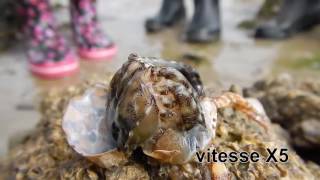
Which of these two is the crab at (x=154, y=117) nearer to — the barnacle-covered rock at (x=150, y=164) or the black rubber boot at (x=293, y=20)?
the barnacle-covered rock at (x=150, y=164)

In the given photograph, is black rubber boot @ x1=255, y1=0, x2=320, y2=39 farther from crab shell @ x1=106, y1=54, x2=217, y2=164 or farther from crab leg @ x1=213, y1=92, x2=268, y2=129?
crab shell @ x1=106, y1=54, x2=217, y2=164

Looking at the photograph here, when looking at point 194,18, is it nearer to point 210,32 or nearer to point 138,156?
point 210,32

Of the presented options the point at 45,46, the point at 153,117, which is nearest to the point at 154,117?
the point at 153,117

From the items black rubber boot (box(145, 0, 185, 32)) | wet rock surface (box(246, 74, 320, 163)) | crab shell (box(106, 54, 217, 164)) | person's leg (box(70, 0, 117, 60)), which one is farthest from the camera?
black rubber boot (box(145, 0, 185, 32))

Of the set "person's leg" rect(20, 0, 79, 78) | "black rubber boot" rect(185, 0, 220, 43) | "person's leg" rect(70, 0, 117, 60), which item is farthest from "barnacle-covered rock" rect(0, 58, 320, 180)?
"black rubber boot" rect(185, 0, 220, 43)

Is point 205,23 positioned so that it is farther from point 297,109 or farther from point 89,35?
point 297,109

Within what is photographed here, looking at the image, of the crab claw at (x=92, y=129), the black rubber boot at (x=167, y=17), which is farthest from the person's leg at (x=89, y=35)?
the crab claw at (x=92, y=129)

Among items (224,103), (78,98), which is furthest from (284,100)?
(78,98)
